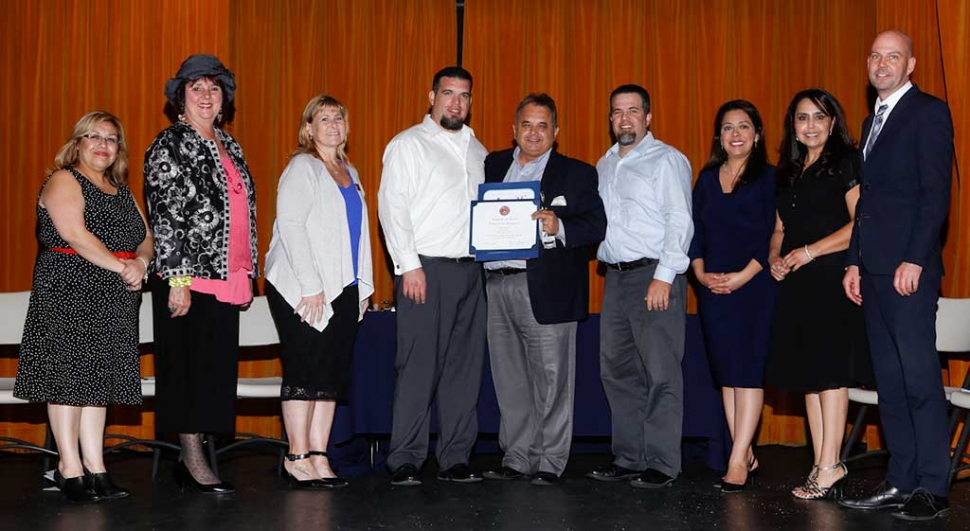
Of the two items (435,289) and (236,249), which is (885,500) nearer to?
(435,289)

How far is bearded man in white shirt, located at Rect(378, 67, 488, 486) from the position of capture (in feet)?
14.7

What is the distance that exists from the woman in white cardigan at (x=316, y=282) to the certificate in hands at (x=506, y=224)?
54 cm

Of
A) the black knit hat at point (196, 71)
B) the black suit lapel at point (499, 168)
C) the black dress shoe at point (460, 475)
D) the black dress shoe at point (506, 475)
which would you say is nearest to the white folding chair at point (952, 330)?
the black dress shoe at point (506, 475)

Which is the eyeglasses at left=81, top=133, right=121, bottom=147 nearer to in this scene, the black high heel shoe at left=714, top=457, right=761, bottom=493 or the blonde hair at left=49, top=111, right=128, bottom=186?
the blonde hair at left=49, top=111, right=128, bottom=186

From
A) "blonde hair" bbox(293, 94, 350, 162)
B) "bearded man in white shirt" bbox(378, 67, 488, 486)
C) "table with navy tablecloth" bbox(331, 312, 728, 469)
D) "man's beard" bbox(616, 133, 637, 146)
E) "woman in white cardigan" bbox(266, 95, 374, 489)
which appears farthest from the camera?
"table with navy tablecloth" bbox(331, 312, 728, 469)

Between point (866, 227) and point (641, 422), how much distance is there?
143 cm

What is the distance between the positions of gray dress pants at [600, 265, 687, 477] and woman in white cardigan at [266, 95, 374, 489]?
4.01 ft

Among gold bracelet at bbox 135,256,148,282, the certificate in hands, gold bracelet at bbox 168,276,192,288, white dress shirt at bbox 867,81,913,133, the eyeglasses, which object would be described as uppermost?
white dress shirt at bbox 867,81,913,133

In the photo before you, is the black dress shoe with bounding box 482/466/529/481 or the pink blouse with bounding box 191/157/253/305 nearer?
the pink blouse with bounding box 191/157/253/305

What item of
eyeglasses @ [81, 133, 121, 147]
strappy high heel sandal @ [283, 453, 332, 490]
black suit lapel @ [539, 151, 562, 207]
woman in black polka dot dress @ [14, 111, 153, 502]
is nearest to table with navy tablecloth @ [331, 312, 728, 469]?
strappy high heel sandal @ [283, 453, 332, 490]

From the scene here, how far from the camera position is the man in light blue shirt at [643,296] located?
4.46m

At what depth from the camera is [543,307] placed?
444cm

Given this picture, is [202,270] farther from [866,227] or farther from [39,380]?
[866,227]

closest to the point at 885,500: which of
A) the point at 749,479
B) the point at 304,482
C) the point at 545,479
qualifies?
the point at 749,479
